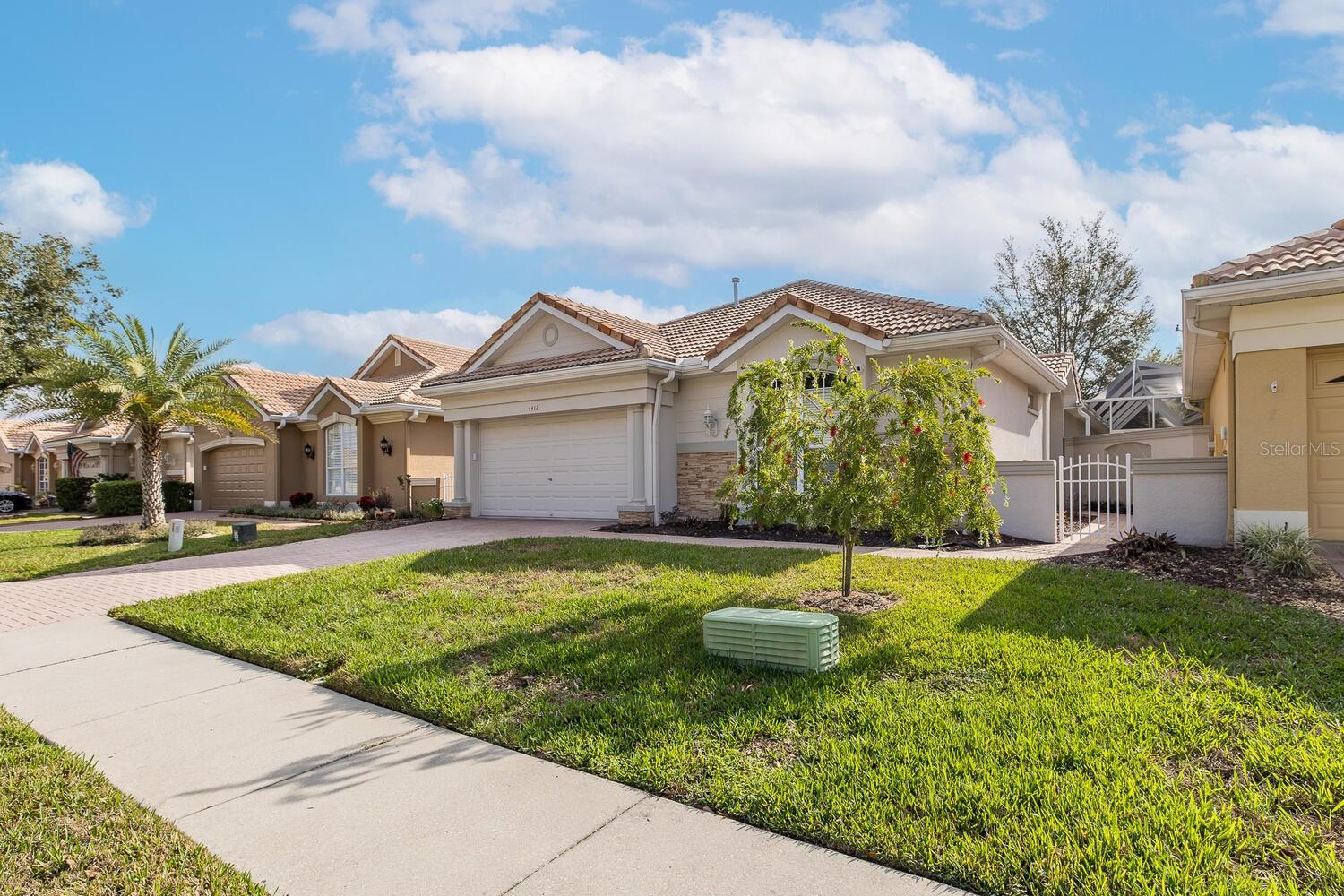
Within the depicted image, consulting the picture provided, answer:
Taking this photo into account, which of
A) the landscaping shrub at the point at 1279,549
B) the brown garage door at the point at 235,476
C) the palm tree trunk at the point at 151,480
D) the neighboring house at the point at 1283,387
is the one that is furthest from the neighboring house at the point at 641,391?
the brown garage door at the point at 235,476

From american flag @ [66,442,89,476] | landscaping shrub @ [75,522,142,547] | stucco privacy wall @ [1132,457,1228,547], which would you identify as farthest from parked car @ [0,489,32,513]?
stucco privacy wall @ [1132,457,1228,547]

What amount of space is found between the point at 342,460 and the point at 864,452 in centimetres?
2011

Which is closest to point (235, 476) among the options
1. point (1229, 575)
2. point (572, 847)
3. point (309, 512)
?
point (309, 512)

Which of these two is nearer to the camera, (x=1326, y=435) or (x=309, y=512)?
(x=1326, y=435)

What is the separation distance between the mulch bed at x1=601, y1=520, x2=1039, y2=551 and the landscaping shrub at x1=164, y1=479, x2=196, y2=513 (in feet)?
64.7

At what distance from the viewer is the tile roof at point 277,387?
2333cm

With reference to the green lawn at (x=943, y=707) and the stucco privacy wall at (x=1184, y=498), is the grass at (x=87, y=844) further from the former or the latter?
the stucco privacy wall at (x=1184, y=498)

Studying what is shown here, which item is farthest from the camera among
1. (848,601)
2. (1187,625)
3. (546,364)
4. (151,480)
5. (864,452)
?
(546,364)

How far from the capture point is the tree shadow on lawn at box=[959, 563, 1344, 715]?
185 inches

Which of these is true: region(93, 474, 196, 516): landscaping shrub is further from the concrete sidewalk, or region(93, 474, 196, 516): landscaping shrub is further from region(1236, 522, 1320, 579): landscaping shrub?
region(1236, 522, 1320, 579): landscaping shrub

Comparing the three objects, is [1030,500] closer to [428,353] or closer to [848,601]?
[848,601]

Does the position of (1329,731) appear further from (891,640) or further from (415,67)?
(415,67)

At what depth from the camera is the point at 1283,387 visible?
892 centimetres

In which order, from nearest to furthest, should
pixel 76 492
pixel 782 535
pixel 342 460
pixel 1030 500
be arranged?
pixel 1030 500, pixel 782 535, pixel 342 460, pixel 76 492
